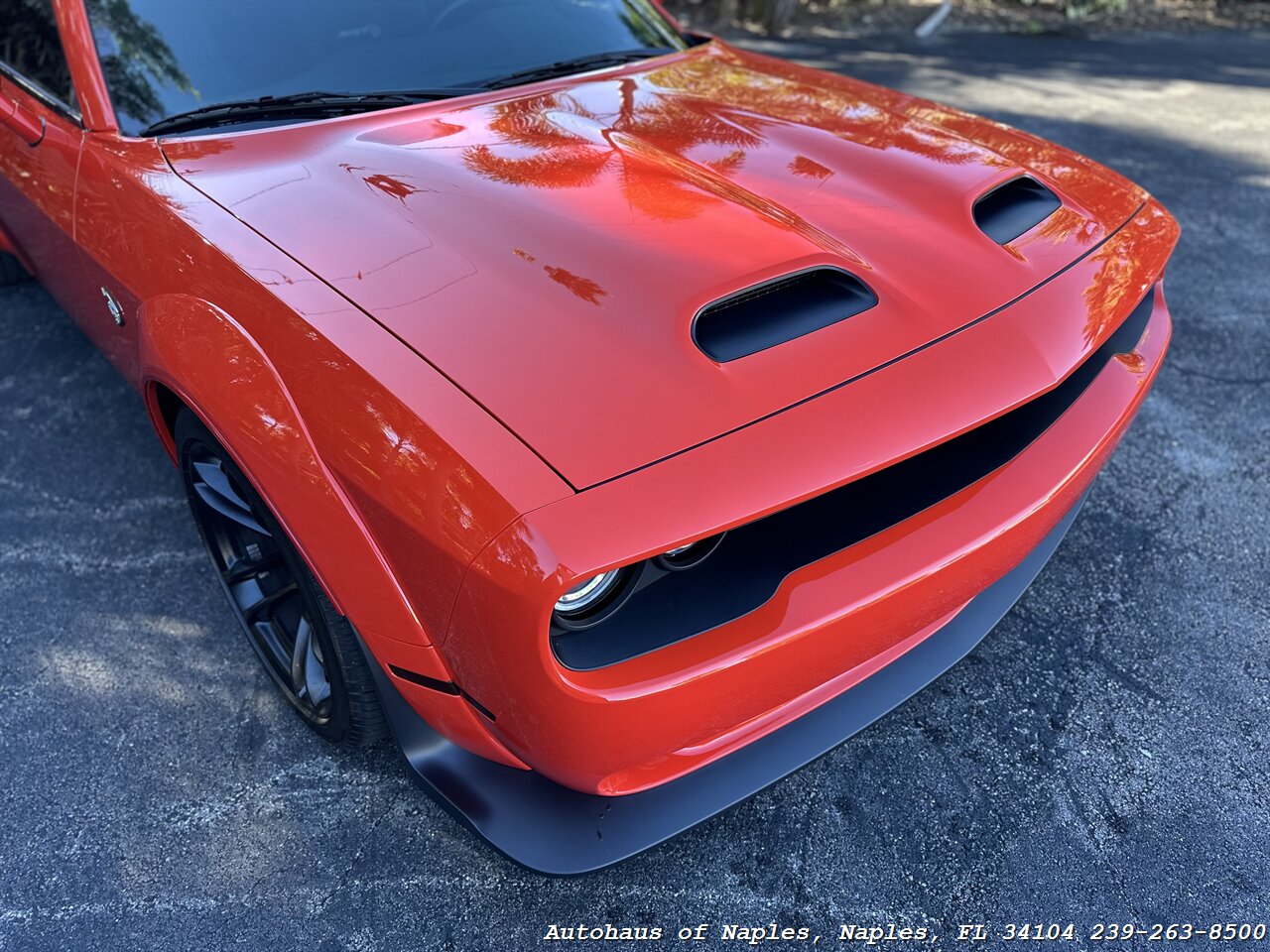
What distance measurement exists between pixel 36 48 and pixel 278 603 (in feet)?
5.59

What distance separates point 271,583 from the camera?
197cm

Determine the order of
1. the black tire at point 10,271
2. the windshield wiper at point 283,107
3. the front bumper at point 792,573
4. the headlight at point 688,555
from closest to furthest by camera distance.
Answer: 1. the front bumper at point 792,573
2. the headlight at point 688,555
3. the windshield wiper at point 283,107
4. the black tire at point 10,271

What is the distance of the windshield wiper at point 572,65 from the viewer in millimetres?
2283

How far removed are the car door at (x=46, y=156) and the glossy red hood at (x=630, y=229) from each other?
0.45 metres

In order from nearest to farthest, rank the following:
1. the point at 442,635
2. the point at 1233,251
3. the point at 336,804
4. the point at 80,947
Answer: the point at 442,635
the point at 80,947
the point at 336,804
the point at 1233,251

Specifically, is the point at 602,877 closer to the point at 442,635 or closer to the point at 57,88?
the point at 442,635

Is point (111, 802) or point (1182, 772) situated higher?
point (111, 802)

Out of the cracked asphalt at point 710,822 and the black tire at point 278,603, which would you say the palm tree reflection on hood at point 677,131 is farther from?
the cracked asphalt at point 710,822

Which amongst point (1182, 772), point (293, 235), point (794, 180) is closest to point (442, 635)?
point (293, 235)

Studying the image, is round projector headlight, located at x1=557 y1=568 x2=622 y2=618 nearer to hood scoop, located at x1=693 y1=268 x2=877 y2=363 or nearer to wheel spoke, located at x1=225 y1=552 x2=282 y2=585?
hood scoop, located at x1=693 y1=268 x2=877 y2=363

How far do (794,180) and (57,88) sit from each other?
1842 mm

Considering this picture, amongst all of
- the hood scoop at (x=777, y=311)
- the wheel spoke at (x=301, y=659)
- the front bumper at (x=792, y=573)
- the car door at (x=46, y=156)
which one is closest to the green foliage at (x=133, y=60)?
the car door at (x=46, y=156)

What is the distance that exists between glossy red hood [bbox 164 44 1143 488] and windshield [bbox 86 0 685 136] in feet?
0.62

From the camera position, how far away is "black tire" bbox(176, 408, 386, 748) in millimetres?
1606
